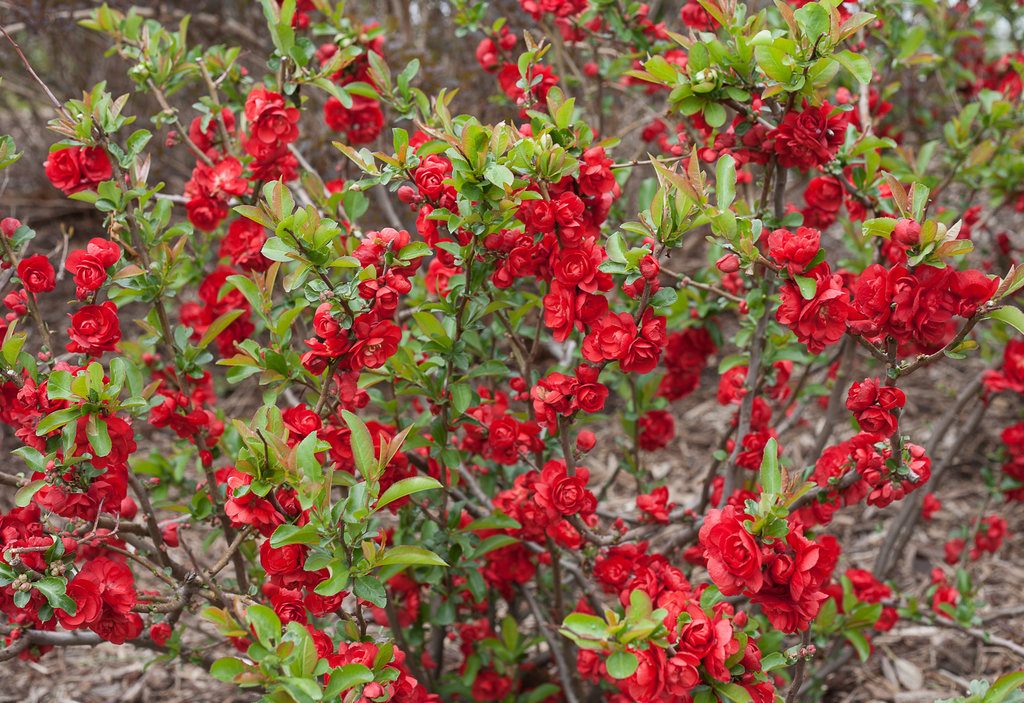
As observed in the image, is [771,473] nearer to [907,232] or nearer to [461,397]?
[907,232]

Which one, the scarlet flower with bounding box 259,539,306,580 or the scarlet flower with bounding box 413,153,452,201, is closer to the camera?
the scarlet flower with bounding box 259,539,306,580

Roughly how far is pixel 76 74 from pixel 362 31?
9.97 feet

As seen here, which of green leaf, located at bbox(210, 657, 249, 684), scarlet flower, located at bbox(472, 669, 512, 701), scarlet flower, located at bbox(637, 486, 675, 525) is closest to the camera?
green leaf, located at bbox(210, 657, 249, 684)

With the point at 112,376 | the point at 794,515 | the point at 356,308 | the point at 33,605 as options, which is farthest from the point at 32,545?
the point at 794,515

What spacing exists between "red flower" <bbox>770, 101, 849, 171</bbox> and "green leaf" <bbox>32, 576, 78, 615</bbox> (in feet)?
4.73

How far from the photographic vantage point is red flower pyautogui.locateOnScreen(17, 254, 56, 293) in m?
1.63

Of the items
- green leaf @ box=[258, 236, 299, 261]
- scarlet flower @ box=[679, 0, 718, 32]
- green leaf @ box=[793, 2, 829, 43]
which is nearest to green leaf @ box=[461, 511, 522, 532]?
green leaf @ box=[258, 236, 299, 261]

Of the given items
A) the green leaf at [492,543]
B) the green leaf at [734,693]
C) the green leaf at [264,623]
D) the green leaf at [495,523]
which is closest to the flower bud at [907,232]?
the green leaf at [734,693]

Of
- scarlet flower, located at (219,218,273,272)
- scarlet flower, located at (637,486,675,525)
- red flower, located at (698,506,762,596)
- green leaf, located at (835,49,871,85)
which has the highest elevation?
green leaf, located at (835,49,871,85)

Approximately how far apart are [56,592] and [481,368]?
0.83 m

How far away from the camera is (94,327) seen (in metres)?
1.58

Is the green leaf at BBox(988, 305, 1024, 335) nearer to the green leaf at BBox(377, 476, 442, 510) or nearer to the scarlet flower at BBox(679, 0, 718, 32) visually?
the green leaf at BBox(377, 476, 442, 510)

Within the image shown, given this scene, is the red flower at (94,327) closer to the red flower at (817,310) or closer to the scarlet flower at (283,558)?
the scarlet flower at (283,558)

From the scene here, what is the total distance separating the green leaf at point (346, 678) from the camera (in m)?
1.23
